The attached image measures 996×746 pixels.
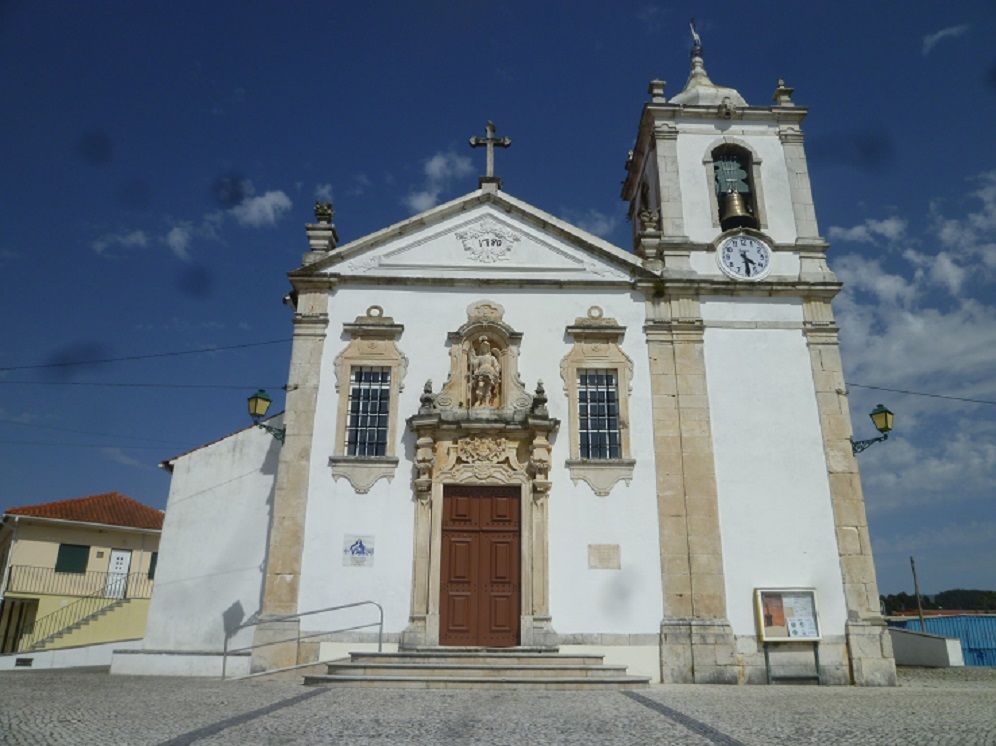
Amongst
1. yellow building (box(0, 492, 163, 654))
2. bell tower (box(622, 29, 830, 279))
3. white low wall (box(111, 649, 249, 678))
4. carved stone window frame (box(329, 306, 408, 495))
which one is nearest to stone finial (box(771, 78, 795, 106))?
bell tower (box(622, 29, 830, 279))

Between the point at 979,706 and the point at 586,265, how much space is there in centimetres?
962

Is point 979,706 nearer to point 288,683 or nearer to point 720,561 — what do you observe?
point 720,561

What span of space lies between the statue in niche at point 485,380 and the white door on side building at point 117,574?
766 inches

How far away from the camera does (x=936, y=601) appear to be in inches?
2734

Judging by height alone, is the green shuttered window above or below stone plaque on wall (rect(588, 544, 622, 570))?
above

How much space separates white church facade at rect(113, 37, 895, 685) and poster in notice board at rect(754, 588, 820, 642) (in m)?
0.05

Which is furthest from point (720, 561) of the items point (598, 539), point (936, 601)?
point (936, 601)

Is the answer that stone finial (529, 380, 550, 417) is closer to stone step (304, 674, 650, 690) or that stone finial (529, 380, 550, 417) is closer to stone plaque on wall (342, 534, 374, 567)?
stone plaque on wall (342, 534, 374, 567)

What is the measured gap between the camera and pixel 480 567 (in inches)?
508

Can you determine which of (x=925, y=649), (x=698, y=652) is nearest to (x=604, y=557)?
(x=698, y=652)

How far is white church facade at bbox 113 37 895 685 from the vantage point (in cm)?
1253

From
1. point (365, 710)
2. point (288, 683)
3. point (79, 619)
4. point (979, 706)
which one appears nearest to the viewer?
point (365, 710)

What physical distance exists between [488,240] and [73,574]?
832 inches

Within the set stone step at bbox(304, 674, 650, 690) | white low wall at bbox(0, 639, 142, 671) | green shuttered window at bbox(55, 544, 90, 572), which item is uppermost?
green shuttered window at bbox(55, 544, 90, 572)
